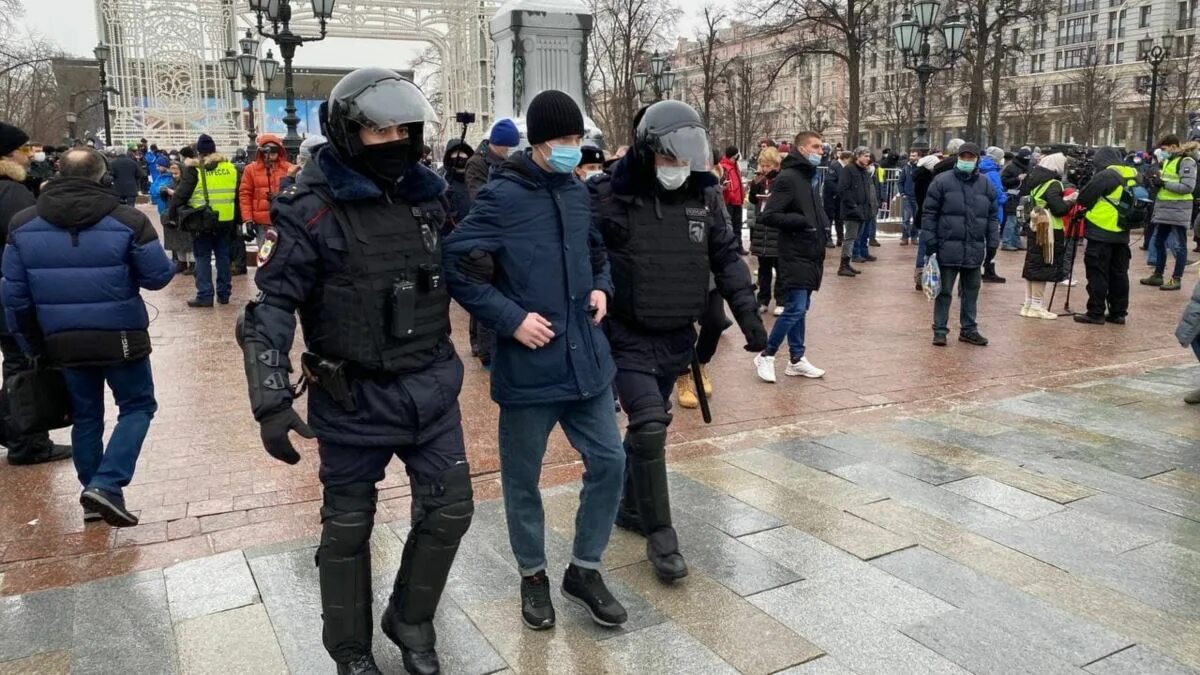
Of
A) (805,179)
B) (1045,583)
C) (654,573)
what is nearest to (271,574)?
(654,573)

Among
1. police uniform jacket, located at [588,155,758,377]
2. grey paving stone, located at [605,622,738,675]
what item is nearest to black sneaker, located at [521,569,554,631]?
grey paving stone, located at [605,622,738,675]

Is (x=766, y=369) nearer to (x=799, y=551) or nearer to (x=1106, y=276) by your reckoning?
(x=799, y=551)

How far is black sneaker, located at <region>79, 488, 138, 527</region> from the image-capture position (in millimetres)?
4340

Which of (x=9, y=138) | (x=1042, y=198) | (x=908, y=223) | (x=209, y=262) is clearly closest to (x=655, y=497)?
(x=9, y=138)

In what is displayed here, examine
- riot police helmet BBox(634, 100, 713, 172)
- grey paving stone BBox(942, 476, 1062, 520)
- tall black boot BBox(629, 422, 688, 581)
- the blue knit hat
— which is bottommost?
grey paving stone BBox(942, 476, 1062, 520)

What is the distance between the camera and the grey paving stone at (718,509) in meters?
4.40

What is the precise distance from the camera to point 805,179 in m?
7.30

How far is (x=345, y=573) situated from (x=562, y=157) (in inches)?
60.2

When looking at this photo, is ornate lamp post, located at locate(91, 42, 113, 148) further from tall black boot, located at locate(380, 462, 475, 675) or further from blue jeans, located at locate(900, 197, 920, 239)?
tall black boot, located at locate(380, 462, 475, 675)

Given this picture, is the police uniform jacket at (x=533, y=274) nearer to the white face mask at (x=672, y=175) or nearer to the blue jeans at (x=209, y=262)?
the white face mask at (x=672, y=175)

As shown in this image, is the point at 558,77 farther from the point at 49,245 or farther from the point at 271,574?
the point at 271,574

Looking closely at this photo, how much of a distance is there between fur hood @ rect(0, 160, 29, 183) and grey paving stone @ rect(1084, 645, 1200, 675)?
18.5ft

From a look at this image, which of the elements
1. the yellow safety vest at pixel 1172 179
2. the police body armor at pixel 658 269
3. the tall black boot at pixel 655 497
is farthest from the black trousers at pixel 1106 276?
the tall black boot at pixel 655 497

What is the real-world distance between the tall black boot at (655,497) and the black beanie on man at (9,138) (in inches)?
156
